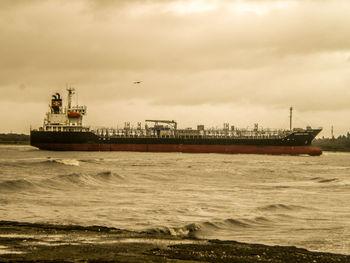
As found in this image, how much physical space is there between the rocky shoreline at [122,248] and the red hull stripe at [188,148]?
75.5 metres

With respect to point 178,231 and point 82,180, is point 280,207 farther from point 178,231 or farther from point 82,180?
point 82,180

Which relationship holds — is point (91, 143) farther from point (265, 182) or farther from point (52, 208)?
point (52, 208)

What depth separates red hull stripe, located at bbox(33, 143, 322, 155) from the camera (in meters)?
88.5

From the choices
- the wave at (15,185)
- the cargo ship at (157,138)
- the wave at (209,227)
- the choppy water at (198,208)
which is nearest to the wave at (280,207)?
the choppy water at (198,208)

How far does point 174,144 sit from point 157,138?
329 centimetres

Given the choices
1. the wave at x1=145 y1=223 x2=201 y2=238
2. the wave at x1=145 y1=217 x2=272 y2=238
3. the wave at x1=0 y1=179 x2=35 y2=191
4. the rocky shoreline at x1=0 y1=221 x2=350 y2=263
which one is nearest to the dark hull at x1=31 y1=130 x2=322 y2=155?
the wave at x1=0 y1=179 x2=35 y2=191

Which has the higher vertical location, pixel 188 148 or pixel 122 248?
pixel 188 148

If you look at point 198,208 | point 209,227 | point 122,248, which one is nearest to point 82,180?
point 198,208

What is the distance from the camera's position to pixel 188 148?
93.2 metres

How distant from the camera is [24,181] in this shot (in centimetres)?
2852

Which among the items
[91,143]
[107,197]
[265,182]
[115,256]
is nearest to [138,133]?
[91,143]

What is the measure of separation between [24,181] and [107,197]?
7.11 meters

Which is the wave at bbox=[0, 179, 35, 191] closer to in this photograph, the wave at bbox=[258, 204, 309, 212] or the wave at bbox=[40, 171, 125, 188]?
the wave at bbox=[40, 171, 125, 188]

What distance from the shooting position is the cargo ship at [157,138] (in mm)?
88125
